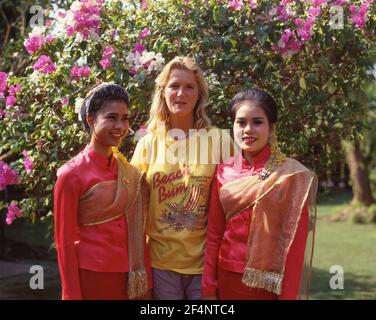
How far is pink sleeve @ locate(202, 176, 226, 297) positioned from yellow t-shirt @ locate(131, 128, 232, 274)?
0.06m

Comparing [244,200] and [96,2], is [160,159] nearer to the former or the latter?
[244,200]

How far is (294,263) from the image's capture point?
8.61ft

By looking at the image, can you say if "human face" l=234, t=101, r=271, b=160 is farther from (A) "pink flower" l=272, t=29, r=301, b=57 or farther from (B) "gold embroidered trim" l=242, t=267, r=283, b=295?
(A) "pink flower" l=272, t=29, r=301, b=57

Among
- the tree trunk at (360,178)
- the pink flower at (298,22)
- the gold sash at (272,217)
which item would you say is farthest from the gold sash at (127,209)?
the tree trunk at (360,178)

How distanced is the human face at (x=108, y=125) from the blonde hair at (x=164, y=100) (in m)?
0.27

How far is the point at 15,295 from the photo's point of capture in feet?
19.4

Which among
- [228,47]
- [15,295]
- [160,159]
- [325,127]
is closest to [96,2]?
[228,47]

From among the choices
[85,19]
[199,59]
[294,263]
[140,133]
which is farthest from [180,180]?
[85,19]

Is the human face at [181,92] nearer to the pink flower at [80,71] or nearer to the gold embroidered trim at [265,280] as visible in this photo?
the gold embroidered trim at [265,280]

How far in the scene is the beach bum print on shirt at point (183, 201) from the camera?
2770 mm

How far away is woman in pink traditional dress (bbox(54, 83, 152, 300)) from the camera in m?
2.57

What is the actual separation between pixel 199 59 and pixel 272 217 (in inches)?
52.5

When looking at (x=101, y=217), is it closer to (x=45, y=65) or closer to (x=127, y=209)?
(x=127, y=209)
